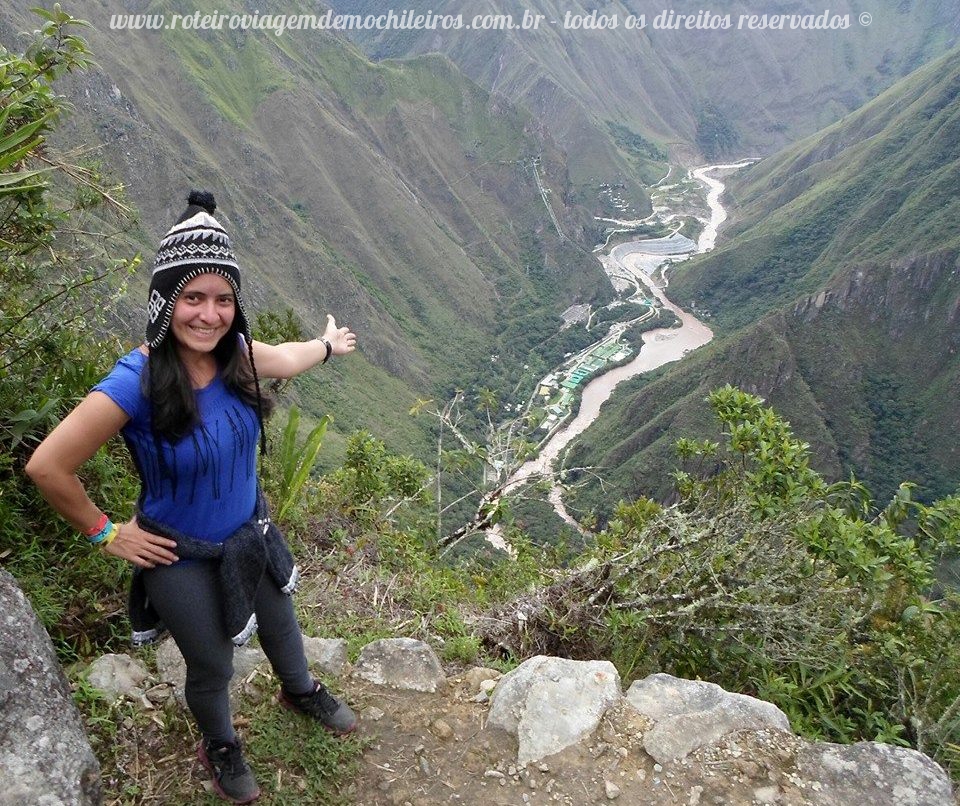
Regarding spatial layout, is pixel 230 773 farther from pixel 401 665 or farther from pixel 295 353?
pixel 295 353

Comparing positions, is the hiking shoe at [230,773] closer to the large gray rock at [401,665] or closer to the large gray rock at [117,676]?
the large gray rock at [117,676]

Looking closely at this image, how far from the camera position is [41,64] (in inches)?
134

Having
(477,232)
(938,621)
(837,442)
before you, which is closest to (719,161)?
(477,232)

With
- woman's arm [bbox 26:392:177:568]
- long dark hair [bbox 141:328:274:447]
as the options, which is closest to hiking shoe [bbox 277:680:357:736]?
woman's arm [bbox 26:392:177:568]

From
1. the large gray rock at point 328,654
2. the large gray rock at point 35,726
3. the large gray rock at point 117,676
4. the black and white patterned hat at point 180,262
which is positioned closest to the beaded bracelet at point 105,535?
the large gray rock at point 35,726

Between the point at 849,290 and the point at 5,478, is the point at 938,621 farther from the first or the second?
the point at 849,290

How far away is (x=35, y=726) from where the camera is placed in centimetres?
201

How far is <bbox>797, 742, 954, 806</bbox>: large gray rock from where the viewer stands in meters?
2.49

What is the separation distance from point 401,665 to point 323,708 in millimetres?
548

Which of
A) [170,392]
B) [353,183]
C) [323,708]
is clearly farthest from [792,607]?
[353,183]

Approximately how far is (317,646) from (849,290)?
7011cm

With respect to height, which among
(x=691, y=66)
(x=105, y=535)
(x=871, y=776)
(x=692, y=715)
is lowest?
(x=871, y=776)

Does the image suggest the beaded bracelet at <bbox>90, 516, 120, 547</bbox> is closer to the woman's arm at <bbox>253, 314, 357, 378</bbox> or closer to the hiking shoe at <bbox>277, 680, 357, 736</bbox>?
the woman's arm at <bbox>253, 314, 357, 378</bbox>

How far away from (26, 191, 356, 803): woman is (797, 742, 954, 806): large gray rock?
2243 mm
